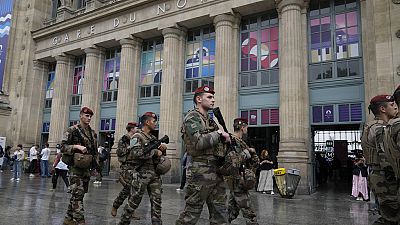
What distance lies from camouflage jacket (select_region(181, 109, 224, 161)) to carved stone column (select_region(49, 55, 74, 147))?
2004cm

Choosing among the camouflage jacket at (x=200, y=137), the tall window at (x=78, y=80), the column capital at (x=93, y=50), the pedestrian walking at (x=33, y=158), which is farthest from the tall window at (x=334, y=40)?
the tall window at (x=78, y=80)

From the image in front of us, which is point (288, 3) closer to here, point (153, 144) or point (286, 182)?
point (286, 182)

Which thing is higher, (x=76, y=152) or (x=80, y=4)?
(x=80, y=4)

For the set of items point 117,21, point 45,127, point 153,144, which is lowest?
point 153,144

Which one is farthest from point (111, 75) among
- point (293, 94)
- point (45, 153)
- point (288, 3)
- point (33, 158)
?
point (293, 94)

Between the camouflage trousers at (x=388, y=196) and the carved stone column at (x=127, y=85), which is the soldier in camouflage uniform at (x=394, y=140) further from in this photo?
the carved stone column at (x=127, y=85)

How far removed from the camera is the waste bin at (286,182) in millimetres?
11217

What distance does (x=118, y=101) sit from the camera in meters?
18.8

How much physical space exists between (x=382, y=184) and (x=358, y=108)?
9517mm

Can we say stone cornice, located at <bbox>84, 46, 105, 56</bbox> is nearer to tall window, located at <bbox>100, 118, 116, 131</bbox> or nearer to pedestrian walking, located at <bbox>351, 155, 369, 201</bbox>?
tall window, located at <bbox>100, 118, 116, 131</bbox>

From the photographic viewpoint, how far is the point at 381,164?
4320 millimetres

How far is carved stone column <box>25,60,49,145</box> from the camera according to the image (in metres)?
23.7

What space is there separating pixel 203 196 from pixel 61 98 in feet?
67.8

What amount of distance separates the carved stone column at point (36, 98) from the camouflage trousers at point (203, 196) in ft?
75.4
